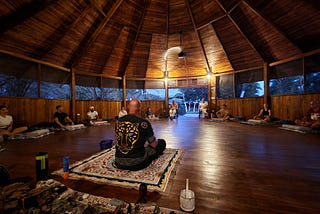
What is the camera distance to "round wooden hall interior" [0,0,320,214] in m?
1.75

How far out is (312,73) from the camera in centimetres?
577

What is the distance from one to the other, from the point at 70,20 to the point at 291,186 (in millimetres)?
8454

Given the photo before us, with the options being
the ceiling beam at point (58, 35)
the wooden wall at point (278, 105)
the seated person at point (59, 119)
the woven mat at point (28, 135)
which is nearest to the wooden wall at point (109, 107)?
the wooden wall at point (278, 105)

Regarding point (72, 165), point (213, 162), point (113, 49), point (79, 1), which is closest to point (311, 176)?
point (213, 162)

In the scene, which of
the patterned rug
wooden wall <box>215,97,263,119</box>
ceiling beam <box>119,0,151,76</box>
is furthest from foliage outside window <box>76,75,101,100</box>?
wooden wall <box>215,97,263,119</box>

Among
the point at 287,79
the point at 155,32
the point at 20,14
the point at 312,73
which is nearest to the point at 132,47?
the point at 155,32

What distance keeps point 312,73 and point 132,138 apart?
8231 millimetres

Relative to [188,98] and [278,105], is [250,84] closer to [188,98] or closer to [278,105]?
[278,105]

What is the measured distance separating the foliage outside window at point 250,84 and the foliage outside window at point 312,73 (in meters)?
1.93

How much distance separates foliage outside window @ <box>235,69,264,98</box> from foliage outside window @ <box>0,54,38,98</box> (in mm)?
11193

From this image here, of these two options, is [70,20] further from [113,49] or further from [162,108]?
[162,108]

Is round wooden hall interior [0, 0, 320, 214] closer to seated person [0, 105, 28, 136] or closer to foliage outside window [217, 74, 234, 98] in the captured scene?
foliage outside window [217, 74, 234, 98]

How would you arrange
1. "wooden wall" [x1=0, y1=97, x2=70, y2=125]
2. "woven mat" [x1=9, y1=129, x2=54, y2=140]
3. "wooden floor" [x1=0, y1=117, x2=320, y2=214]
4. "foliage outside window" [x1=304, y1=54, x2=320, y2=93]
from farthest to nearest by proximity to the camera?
"foliage outside window" [x1=304, y1=54, x2=320, y2=93]
"wooden wall" [x1=0, y1=97, x2=70, y2=125]
"woven mat" [x1=9, y1=129, x2=54, y2=140]
"wooden floor" [x1=0, y1=117, x2=320, y2=214]

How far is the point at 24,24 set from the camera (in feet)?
16.5
